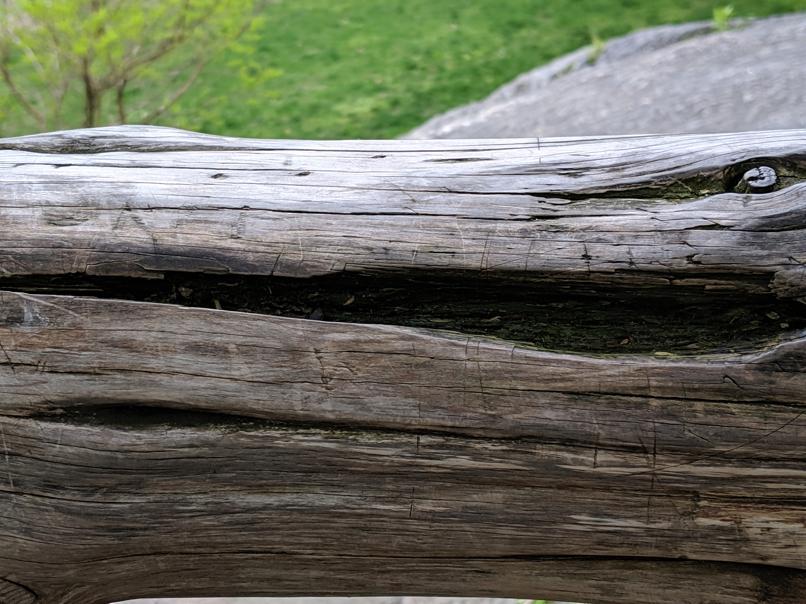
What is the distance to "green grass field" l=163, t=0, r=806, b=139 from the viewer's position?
6.48m

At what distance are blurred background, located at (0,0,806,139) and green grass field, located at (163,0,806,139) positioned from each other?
2 cm

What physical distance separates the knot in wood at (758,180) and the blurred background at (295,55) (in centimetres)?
411

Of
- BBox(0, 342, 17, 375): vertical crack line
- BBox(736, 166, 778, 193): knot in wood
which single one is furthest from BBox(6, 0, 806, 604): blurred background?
BBox(736, 166, 778, 193): knot in wood

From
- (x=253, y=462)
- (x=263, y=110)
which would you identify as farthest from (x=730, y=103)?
(x=253, y=462)

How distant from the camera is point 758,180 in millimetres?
1132

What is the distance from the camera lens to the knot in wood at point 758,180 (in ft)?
3.70

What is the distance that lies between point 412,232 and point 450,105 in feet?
18.4

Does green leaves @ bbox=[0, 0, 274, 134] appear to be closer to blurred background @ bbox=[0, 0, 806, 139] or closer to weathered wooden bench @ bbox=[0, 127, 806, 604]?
blurred background @ bbox=[0, 0, 806, 139]

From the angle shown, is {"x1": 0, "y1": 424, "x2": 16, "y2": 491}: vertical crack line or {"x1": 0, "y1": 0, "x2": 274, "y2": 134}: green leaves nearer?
{"x1": 0, "y1": 424, "x2": 16, "y2": 491}: vertical crack line

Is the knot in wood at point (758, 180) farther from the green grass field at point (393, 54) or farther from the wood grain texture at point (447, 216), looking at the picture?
the green grass field at point (393, 54)

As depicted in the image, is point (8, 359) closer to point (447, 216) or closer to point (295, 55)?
point (447, 216)

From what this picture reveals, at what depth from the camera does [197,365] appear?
3.77ft

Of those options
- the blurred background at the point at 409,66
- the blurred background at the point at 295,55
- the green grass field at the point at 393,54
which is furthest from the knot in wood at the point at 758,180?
the green grass field at the point at 393,54

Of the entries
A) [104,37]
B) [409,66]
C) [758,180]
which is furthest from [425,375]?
[409,66]
